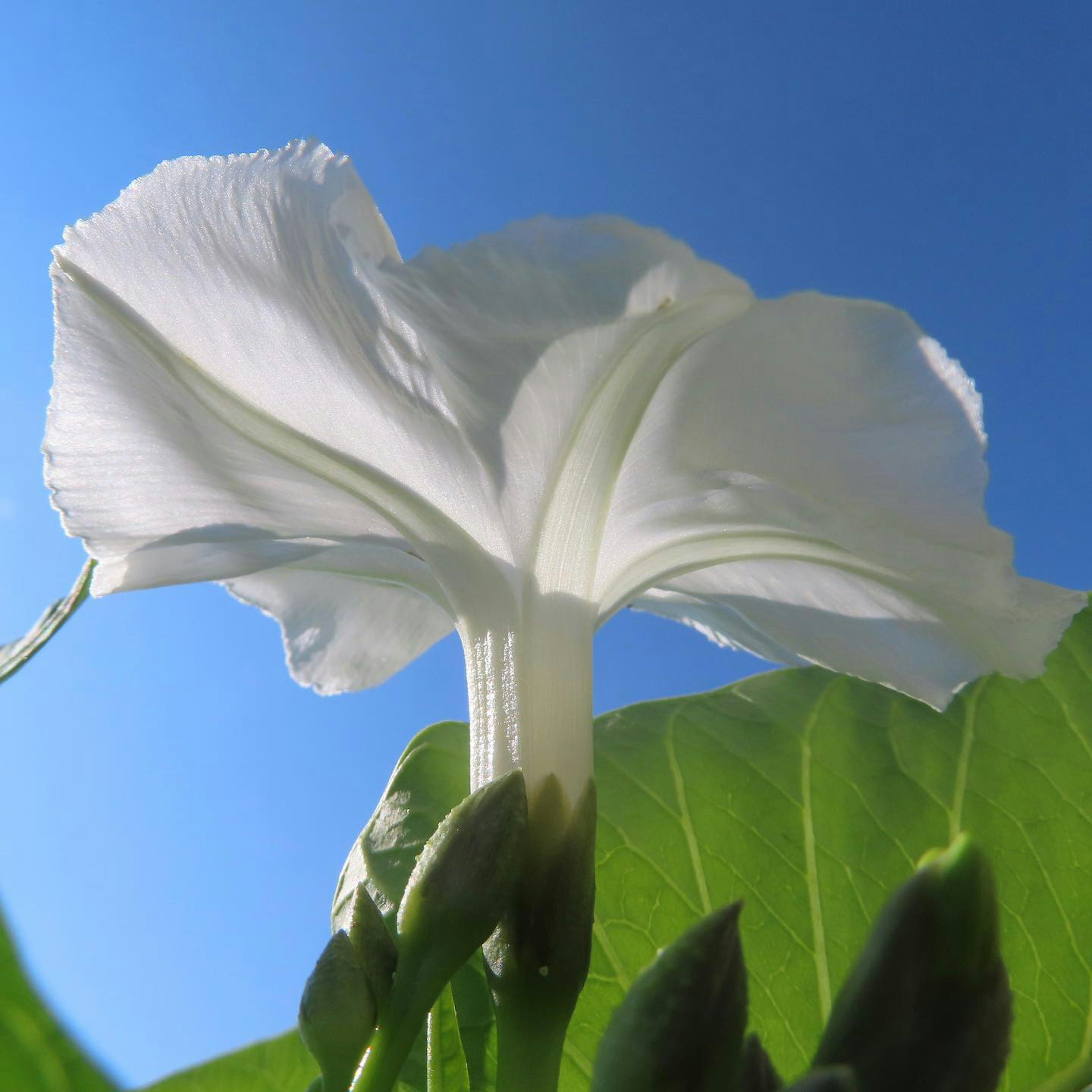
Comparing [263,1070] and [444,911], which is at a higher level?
[444,911]

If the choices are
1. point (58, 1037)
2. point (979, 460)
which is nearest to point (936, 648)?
point (979, 460)

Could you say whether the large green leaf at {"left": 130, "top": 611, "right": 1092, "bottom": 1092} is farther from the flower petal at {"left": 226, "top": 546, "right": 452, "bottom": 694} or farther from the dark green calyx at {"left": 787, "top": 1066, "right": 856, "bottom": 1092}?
the dark green calyx at {"left": 787, "top": 1066, "right": 856, "bottom": 1092}

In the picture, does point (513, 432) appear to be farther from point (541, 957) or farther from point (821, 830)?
point (821, 830)

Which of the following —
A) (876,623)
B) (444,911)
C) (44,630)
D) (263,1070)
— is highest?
(876,623)

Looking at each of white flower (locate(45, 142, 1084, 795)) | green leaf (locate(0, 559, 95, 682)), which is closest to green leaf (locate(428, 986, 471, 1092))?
white flower (locate(45, 142, 1084, 795))

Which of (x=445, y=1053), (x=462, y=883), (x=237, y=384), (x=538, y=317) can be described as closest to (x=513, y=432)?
(x=538, y=317)

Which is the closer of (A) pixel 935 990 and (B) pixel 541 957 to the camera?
(A) pixel 935 990
